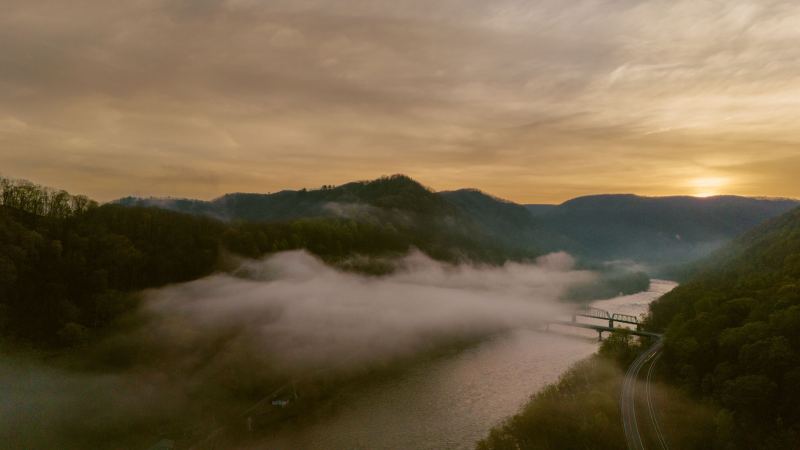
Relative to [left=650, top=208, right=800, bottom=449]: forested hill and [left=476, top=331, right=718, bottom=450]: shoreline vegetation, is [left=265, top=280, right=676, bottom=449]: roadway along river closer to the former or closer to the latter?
[left=476, top=331, right=718, bottom=450]: shoreline vegetation

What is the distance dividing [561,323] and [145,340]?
97.9 metres

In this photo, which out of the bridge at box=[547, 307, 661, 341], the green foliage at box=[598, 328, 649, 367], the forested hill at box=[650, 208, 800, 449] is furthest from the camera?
the bridge at box=[547, 307, 661, 341]

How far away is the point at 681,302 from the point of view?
82.5 m

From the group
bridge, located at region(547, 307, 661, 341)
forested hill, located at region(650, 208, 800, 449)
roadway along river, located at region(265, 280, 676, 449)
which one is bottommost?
roadway along river, located at region(265, 280, 676, 449)

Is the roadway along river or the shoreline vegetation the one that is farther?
the roadway along river

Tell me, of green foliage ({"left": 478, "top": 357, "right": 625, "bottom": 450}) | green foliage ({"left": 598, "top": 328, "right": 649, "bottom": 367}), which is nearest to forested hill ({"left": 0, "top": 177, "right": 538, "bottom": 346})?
green foliage ({"left": 478, "top": 357, "right": 625, "bottom": 450})

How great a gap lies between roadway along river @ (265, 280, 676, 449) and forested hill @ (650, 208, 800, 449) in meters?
21.9

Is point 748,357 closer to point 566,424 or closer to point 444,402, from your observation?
point 566,424

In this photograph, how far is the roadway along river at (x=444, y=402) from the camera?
5175cm

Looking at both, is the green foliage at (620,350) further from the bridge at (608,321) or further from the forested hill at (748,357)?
the forested hill at (748,357)

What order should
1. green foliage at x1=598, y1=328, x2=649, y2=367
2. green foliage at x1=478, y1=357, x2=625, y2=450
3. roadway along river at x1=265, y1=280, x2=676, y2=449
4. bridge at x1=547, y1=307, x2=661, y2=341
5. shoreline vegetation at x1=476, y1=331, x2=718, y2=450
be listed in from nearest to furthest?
shoreline vegetation at x1=476, y1=331, x2=718, y2=450 → green foliage at x1=478, y1=357, x2=625, y2=450 → roadway along river at x1=265, y1=280, x2=676, y2=449 → green foliage at x1=598, y1=328, x2=649, y2=367 → bridge at x1=547, y1=307, x2=661, y2=341

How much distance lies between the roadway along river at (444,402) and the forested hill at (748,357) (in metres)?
21.9

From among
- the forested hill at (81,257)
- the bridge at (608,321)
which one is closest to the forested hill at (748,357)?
the bridge at (608,321)

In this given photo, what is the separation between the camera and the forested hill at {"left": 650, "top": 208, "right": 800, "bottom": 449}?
39.7 meters
